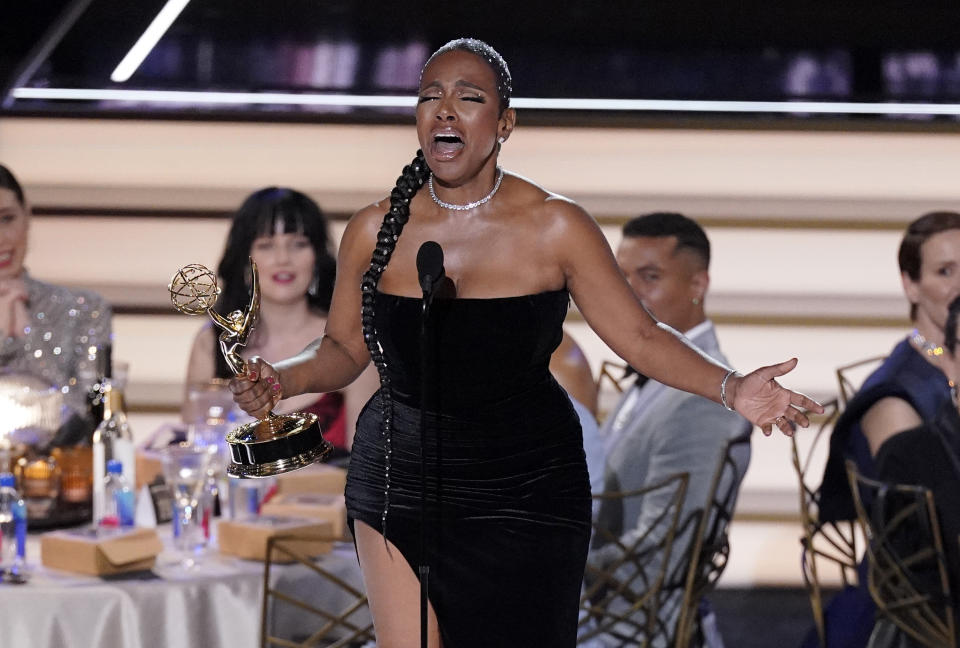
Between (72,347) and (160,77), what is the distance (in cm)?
155

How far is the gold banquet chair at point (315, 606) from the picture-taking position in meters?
2.66

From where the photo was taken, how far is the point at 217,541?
2881 millimetres

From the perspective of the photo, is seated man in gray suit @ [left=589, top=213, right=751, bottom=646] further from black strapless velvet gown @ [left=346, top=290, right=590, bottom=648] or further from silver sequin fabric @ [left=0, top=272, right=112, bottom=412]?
silver sequin fabric @ [left=0, top=272, right=112, bottom=412]

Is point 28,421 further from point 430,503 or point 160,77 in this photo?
point 160,77

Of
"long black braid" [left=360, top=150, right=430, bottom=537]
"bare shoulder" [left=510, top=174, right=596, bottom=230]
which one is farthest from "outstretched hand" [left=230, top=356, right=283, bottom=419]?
"bare shoulder" [left=510, top=174, right=596, bottom=230]

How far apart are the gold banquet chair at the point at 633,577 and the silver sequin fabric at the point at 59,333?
1.87 metres

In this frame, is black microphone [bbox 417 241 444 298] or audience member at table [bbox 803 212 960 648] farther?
audience member at table [bbox 803 212 960 648]

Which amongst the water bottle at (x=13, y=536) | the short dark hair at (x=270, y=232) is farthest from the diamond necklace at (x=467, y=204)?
the short dark hair at (x=270, y=232)

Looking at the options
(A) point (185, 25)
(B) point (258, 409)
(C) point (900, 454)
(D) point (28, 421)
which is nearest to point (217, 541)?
(D) point (28, 421)

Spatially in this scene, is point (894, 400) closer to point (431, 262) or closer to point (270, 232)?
point (270, 232)

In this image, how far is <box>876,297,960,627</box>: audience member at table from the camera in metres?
3.14

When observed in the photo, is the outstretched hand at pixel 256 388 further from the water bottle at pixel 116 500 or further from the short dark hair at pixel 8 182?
the short dark hair at pixel 8 182

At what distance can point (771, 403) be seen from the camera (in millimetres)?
1884

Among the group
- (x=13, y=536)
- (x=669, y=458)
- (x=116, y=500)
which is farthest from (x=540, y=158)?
(x=13, y=536)
